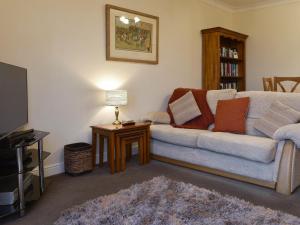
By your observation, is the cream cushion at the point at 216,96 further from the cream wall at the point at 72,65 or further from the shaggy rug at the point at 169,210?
the shaggy rug at the point at 169,210

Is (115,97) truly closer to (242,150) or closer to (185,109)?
(185,109)

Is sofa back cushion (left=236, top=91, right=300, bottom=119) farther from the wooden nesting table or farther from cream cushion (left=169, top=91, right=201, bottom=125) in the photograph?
the wooden nesting table

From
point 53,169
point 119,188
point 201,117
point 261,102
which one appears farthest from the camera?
point 201,117

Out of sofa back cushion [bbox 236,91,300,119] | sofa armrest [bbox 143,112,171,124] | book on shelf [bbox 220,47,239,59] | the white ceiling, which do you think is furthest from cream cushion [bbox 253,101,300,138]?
the white ceiling

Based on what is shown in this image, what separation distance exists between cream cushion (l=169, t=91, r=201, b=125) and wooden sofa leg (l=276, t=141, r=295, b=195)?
4.39 ft

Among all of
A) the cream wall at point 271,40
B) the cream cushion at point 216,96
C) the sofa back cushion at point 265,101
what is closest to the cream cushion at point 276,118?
the sofa back cushion at point 265,101

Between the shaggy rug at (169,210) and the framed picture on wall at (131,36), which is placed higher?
the framed picture on wall at (131,36)

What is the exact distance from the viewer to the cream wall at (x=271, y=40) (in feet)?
16.2

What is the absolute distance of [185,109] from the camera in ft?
12.3

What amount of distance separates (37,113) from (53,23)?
0.96m

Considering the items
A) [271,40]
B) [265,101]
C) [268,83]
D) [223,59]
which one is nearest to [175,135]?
[265,101]

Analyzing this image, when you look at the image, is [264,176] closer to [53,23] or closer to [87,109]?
[87,109]

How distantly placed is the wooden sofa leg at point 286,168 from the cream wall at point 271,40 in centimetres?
299

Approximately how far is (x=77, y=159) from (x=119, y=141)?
489 mm
